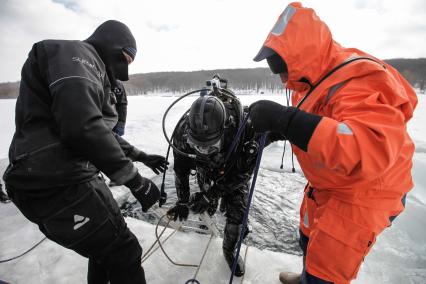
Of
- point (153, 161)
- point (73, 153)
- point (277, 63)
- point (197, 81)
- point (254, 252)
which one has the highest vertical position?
point (277, 63)

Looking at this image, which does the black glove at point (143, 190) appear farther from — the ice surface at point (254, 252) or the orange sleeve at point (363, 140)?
the ice surface at point (254, 252)

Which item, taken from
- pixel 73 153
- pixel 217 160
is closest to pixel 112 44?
pixel 73 153

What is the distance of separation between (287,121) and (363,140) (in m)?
0.25

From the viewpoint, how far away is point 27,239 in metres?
2.26

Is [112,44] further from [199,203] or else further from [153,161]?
[199,203]

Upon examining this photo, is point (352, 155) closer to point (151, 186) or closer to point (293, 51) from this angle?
point (293, 51)

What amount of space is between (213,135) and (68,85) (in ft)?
2.98

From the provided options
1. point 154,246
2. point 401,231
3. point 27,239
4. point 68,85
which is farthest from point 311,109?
point 27,239

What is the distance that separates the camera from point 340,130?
0.78m

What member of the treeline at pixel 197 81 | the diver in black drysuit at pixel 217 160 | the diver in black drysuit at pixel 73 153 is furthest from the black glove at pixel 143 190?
the treeline at pixel 197 81

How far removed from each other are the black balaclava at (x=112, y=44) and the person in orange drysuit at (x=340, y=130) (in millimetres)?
692

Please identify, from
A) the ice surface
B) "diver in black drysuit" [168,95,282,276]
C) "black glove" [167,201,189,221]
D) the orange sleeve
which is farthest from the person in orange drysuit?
"black glove" [167,201,189,221]

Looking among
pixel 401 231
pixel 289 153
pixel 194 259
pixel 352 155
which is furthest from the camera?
pixel 289 153

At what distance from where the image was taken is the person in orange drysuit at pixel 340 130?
0.79 meters
